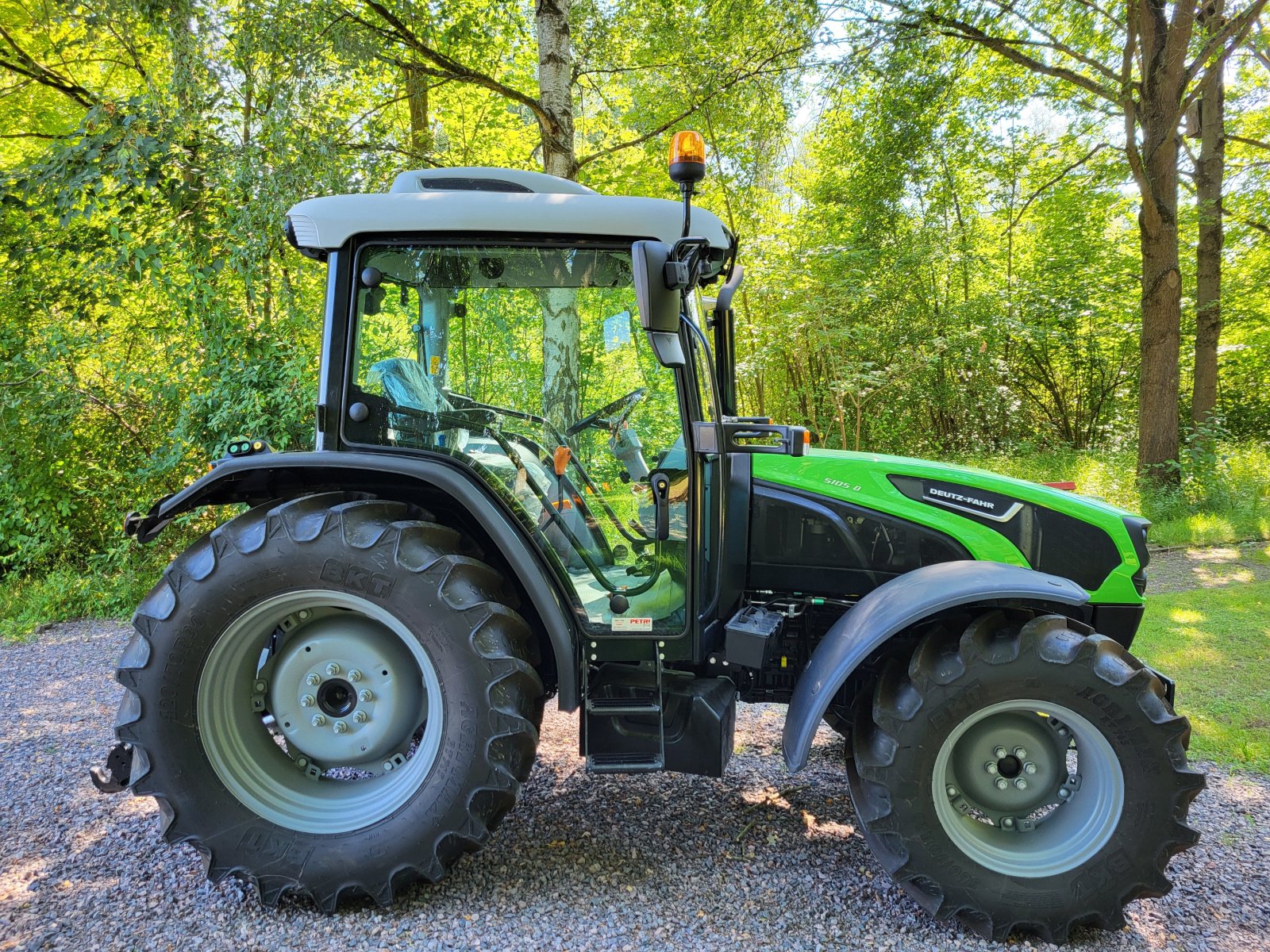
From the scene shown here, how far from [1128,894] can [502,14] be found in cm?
824

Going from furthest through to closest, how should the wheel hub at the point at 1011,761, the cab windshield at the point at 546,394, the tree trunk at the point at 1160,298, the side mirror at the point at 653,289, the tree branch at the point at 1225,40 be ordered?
the tree trunk at the point at 1160,298 < the tree branch at the point at 1225,40 < the cab windshield at the point at 546,394 < the wheel hub at the point at 1011,761 < the side mirror at the point at 653,289

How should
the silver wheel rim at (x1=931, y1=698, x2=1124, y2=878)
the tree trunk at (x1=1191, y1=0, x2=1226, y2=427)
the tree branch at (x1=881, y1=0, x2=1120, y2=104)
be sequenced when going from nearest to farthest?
1. the silver wheel rim at (x1=931, y1=698, x2=1124, y2=878)
2. the tree branch at (x1=881, y1=0, x2=1120, y2=104)
3. the tree trunk at (x1=1191, y1=0, x2=1226, y2=427)

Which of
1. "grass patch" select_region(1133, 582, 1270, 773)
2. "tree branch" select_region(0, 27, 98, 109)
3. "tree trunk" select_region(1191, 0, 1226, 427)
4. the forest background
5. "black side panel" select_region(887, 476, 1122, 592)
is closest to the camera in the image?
"black side panel" select_region(887, 476, 1122, 592)

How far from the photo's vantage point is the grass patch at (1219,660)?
372 cm

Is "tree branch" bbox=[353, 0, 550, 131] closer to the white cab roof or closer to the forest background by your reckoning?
the forest background

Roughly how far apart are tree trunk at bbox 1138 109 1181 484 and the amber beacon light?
25.6 ft

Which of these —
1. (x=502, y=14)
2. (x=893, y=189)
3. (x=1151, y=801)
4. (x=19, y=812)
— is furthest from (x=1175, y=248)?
(x=19, y=812)

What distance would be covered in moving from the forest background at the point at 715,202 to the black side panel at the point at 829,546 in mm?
4279

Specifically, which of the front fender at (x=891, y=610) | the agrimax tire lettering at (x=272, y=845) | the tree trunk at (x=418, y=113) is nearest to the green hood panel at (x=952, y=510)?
the front fender at (x=891, y=610)

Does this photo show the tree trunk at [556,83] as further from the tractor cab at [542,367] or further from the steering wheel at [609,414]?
the steering wheel at [609,414]

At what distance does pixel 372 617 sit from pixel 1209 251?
36.4 feet

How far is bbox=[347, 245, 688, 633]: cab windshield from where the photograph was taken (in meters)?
2.63

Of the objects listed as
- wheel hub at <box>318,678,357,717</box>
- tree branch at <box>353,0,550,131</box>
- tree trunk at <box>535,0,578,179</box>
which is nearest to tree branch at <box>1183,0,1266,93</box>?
tree trunk at <box>535,0,578,179</box>

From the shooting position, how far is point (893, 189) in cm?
1129
